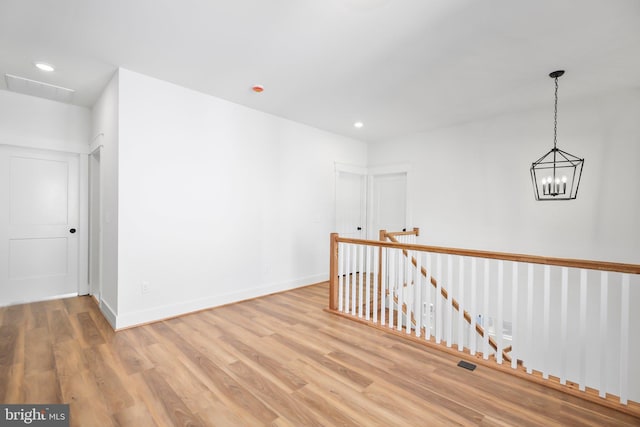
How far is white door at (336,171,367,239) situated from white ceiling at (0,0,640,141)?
2.09 m

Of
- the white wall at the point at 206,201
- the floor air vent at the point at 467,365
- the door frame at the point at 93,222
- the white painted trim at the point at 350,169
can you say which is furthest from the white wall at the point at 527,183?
the door frame at the point at 93,222

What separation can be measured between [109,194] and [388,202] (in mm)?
4537

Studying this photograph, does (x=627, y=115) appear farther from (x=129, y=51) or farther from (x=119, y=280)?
(x=119, y=280)

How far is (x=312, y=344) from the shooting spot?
274 centimetres

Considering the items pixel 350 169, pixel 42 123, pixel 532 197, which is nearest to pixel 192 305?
pixel 42 123

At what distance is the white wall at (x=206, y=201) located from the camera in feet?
10.3

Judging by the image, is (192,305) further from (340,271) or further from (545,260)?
(545,260)

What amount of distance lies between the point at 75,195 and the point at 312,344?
13.0 ft

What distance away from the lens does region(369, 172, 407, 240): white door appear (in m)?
5.70

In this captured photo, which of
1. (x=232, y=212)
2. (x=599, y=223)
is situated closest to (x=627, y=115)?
(x=599, y=223)

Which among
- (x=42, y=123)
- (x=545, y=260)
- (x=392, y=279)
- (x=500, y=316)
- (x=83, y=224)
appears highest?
(x=42, y=123)

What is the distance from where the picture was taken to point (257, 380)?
2.15 m

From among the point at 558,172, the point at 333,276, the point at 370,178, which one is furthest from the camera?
the point at 370,178

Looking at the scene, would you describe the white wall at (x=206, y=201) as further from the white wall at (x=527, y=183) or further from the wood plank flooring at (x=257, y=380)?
the white wall at (x=527, y=183)
